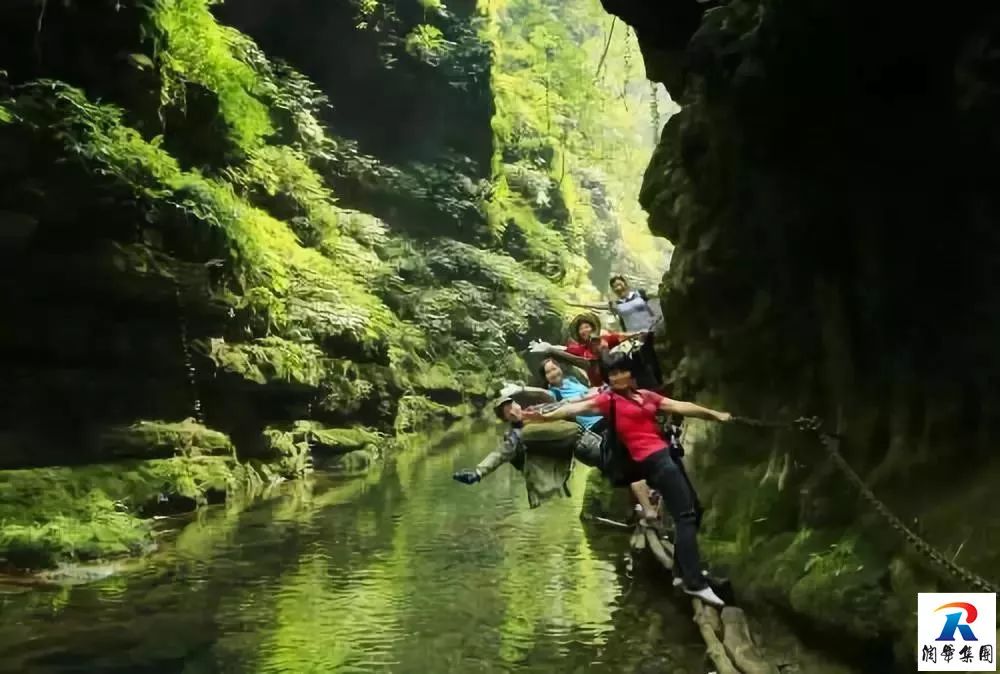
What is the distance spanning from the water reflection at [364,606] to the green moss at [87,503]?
75cm

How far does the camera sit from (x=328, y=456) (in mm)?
20531

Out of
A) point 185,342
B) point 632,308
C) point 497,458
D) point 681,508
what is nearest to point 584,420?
point 497,458

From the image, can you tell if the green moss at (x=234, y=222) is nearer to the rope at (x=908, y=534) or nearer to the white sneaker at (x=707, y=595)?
the white sneaker at (x=707, y=595)

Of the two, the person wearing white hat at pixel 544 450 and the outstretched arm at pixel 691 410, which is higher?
the outstretched arm at pixel 691 410

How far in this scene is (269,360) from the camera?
60.8ft

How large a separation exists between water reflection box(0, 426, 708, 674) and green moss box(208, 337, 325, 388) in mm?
3990

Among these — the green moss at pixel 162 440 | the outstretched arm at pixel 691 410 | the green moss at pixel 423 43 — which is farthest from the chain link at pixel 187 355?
the green moss at pixel 423 43

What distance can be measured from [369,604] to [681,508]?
3556 millimetres

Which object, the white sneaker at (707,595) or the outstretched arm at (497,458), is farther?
the outstretched arm at (497,458)

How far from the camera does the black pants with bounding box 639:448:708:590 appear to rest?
6793mm

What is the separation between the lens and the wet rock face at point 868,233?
544cm

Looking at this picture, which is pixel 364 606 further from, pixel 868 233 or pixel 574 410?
pixel 868 233

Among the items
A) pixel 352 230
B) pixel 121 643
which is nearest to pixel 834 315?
pixel 121 643

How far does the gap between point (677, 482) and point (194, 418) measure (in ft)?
38.6
